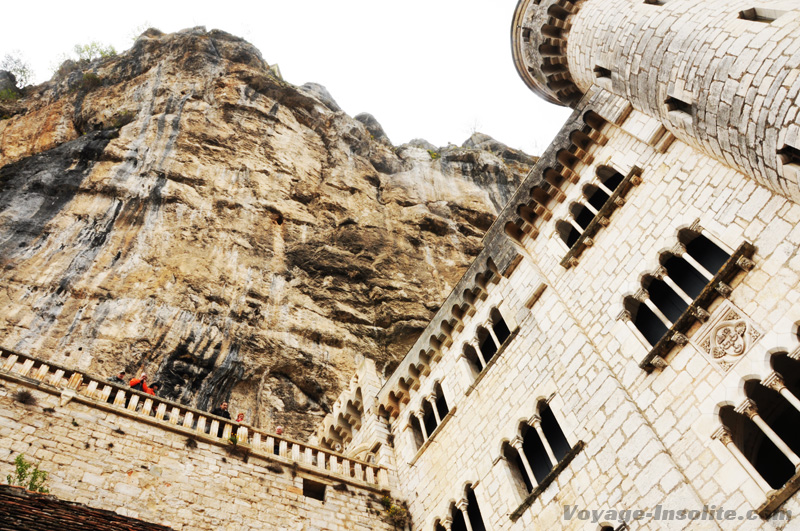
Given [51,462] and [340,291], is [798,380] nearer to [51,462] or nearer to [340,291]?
[51,462]

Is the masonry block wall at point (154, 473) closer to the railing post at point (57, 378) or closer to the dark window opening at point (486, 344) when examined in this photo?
the railing post at point (57, 378)

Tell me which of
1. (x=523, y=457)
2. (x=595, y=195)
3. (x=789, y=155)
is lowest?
(x=523, y=457)

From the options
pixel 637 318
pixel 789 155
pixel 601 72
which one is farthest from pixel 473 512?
pixel 601 72

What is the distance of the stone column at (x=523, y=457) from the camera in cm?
1056

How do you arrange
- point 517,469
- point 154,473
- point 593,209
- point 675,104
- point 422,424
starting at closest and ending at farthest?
1. point 154,473
2. point 675,104
3. point 517,469
4. point 593,209
5. point 422,424

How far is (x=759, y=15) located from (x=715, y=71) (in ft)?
4.75

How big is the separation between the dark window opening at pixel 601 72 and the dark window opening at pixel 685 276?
21.6ft

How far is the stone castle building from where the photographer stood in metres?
8.16

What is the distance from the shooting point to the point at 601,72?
49.6 ft

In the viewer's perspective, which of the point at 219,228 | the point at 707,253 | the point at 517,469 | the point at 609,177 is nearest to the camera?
the point at 707,253

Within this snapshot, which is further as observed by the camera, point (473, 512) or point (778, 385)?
point (473, 512)

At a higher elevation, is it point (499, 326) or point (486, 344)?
point (499, 326)

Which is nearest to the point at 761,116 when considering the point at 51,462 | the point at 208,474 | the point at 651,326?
the point at 651,326

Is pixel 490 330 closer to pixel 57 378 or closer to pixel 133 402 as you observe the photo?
pixel 133 402
